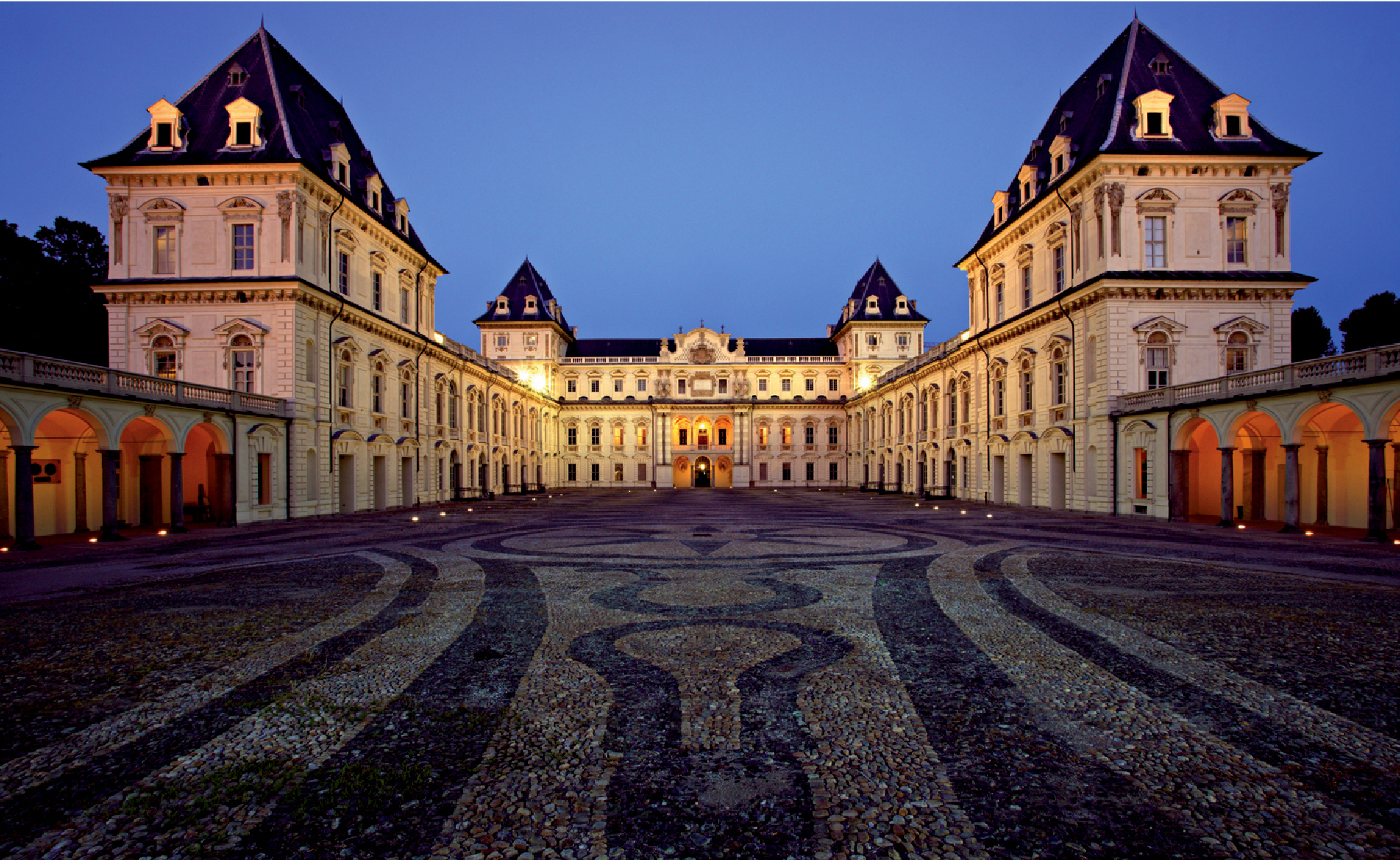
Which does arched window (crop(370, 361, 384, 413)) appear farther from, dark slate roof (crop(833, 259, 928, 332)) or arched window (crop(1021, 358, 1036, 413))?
dark slate roof (crop(833, 259, 928, 332))

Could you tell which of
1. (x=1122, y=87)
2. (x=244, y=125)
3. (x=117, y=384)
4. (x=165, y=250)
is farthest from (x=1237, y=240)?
(x=165, y=250)

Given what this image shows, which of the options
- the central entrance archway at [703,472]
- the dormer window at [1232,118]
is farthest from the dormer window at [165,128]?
the central entrance archway at [703,472]

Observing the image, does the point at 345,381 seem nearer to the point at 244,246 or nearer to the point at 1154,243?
the point at 244,246

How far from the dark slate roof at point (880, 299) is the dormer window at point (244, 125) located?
54.8 meters

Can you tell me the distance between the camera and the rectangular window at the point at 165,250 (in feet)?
93.2

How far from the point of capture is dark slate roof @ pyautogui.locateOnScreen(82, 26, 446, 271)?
92.2 ft

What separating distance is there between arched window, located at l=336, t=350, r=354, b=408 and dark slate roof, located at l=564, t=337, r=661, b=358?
4438cm

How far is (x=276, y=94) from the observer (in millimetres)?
29328

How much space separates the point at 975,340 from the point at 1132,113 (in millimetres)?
13084

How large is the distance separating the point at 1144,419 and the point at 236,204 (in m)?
38.2

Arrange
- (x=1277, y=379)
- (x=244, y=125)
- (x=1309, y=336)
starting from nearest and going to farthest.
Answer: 1. (x=1277, y=379)
2. (x=244, y=125)
3. (x=1309, y=336)

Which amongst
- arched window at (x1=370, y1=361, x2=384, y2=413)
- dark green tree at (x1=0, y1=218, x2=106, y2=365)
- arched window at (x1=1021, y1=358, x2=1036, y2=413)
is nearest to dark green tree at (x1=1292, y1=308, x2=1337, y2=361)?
arched window at (x1=1021, y1=358, x2=1036, y2=413)

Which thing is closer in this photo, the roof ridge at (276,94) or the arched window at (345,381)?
the roof ridge at (276,94)

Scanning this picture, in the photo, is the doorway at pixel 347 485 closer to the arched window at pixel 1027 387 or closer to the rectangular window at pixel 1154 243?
the arched window at pixel 1027 387
